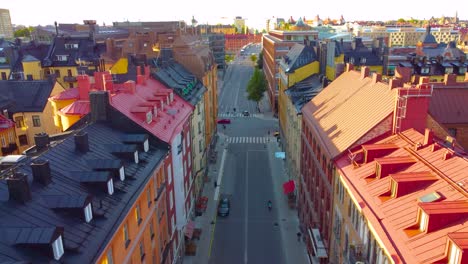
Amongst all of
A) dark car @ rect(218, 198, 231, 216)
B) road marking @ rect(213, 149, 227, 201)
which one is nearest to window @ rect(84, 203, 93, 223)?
dark car @ rect(218, 198, 231, 216)

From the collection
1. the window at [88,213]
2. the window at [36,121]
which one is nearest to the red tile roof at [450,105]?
the window at [88,213]

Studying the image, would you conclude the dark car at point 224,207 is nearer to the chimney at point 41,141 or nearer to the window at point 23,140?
the window at point 23,140

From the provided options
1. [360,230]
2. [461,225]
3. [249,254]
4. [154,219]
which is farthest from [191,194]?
[461,225]

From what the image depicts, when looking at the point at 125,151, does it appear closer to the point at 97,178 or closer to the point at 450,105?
the point at 97,178

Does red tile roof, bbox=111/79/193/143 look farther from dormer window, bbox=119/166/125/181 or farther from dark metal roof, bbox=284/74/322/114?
dark metal roof, bbox=284/74/322/114

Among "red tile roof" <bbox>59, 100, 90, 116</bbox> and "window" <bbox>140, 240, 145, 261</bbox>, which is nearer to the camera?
"window" <bbox>140, 240, 145, 261</bbox>

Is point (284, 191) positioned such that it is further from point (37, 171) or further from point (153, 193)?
point (37, 171)

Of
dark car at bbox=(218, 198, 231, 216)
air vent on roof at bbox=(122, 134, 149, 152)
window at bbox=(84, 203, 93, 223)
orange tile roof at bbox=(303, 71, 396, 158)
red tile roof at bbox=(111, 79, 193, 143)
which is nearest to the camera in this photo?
window at bbox=(84, 203, 93, 223)

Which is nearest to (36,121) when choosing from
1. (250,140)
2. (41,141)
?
(41,141)
